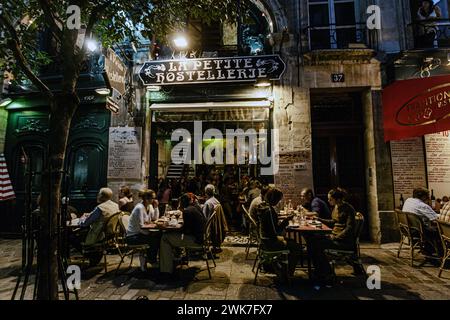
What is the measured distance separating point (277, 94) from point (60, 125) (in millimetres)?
6054

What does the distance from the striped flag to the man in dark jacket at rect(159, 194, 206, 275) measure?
6.31 meters

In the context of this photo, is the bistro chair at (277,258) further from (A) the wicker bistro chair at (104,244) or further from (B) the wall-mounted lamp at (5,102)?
(B) the wall-mounted lamp at (5,102)

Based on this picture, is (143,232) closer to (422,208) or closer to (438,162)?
(422,208)

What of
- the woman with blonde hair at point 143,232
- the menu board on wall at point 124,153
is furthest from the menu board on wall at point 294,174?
the menu board on wall at point 124,153

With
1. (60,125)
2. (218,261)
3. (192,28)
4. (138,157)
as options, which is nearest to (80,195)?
(138,157)

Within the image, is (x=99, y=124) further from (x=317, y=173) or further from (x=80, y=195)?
(x=317, y=173)

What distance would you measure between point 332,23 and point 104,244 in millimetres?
8850

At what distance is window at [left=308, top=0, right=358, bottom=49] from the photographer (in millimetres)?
8023

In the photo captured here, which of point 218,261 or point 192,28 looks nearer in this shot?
point 218,261

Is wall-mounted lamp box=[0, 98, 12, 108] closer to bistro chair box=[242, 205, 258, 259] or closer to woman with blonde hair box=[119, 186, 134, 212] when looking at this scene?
woman with blonde hair box=[119, 186, 134, 212]

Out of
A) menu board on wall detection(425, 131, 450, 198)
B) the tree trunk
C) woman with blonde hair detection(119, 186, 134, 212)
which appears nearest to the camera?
the tree trunk

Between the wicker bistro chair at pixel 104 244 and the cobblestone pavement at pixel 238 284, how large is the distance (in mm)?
209

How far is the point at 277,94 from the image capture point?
7785 mm

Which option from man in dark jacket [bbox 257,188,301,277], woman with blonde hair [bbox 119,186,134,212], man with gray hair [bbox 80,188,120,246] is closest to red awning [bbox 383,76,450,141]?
man in dark jacket [bbox 257,188,301,277]
